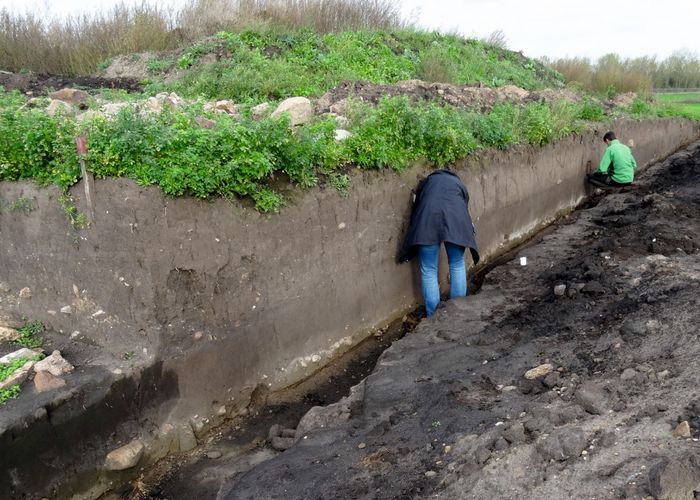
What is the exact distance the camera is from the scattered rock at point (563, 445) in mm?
2852

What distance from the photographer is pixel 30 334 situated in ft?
14.0

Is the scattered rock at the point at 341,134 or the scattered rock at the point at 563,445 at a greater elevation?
the scattered rock at the point at 341,134

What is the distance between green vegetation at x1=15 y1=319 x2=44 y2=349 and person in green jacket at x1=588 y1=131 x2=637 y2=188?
33.6 feet

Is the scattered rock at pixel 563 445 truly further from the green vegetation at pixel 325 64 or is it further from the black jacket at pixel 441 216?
the green vegetation at pixel 325 64

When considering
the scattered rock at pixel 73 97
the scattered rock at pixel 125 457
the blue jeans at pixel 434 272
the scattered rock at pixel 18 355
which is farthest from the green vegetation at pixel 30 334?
the blue jeans at pixel 434 272

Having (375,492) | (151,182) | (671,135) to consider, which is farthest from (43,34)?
(671,135)

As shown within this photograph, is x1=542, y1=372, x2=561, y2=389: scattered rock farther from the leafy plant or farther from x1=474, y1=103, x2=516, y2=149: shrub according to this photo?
the leafy plant

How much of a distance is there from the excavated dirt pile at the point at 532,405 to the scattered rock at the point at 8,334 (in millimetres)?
1716

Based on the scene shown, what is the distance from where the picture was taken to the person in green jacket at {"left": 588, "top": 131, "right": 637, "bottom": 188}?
11031 millimetres

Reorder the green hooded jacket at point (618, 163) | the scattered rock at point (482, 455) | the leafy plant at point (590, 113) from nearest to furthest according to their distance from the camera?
the scattered rock at point (482, 455) < the green hooded jacket at point (618, 163) < the leafy plant at point (590, 113)

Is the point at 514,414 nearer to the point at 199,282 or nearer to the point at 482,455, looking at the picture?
the point at 482,455

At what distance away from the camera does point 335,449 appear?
12.2 ft

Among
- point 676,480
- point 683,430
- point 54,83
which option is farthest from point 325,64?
point 676,480

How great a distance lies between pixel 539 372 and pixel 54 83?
8.68 m
